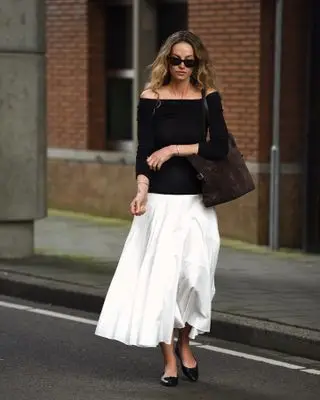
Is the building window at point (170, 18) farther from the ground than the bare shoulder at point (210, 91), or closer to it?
farther from the ground

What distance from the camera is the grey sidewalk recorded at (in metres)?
10.1

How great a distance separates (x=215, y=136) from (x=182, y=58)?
1.55 ft

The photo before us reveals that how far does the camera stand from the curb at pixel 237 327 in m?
9.73

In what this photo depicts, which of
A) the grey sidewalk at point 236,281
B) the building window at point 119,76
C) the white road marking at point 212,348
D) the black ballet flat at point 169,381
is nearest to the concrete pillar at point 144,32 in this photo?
the building window at point 119,76

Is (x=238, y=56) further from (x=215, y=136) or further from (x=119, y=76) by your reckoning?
(x=215, y=136)

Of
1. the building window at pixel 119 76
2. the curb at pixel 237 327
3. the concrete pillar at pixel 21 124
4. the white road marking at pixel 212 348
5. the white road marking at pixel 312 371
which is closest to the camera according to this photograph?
the white road marking at pixel 312 371

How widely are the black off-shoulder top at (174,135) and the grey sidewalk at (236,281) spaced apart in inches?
66.8

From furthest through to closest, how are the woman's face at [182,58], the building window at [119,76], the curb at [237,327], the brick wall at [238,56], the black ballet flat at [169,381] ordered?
1. the building window at [119,76]
2. the brick wall at [238,56]
3. the curb at [237,327]
4. the black ballet flat at [169,381]
5. the woman's face at [182,58]

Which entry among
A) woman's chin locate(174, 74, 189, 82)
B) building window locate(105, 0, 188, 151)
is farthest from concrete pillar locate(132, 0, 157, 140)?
woman's chin locate(174, 74, 189, 82)

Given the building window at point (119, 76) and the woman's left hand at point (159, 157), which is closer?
the woman's left hand at point (159, 157)

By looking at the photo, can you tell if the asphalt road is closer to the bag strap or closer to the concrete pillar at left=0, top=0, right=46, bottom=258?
the bag strap

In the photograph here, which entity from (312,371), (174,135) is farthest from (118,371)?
(174,135)

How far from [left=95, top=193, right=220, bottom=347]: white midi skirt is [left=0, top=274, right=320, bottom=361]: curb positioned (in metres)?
1.30

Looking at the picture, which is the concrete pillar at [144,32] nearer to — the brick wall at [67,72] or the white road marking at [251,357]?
the brick wall at [67,72]
